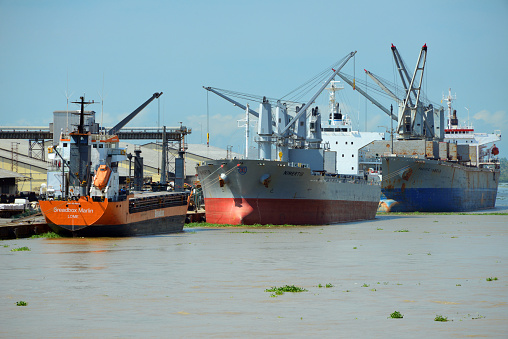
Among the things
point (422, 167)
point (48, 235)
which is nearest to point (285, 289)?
point (48, 235)

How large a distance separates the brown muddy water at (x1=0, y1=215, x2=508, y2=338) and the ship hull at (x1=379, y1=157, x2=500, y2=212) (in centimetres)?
4208

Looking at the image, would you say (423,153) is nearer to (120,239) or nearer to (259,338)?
(120,239)

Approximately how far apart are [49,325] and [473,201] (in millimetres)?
84571

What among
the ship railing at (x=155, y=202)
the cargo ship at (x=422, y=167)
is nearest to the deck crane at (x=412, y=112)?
the cargo ship at (x=422, y=167)

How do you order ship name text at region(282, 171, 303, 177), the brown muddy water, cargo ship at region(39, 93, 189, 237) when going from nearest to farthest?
the brown muddy water → cargo ship at region(39, 93, 189, 237) → ship name text at region(282, 171, 303, 177)

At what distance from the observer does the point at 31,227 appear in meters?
36.0

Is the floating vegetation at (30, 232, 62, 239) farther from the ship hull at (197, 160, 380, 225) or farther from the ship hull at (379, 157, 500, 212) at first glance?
the ship hull at (379, 157, 500, 212)

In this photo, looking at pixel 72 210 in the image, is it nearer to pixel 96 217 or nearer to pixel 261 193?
pixel 96 217

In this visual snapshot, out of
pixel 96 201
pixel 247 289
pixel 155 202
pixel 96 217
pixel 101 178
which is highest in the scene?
pixel 101 178

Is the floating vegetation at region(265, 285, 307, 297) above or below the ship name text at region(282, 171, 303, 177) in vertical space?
below

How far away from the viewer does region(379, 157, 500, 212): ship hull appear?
244 feet

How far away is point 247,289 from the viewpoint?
720 inches

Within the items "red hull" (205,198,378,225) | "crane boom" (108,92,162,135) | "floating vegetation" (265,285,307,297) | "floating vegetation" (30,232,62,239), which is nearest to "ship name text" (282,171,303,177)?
"red hull" (205,198,378,225)

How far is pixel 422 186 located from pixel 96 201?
5065cm
